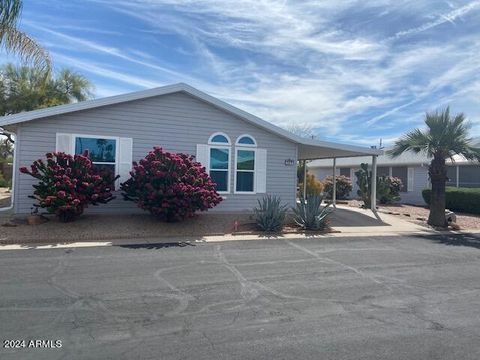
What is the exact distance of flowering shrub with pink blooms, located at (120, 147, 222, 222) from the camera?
12.1 meters

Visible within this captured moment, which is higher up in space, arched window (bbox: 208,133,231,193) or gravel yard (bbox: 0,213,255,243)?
arched window (bbox: 208,133,231,193)

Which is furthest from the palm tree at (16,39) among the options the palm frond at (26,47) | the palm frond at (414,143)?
the palm frond at (414,143)

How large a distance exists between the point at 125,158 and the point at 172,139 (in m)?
1.73

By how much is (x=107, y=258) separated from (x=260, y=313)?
4402 mm

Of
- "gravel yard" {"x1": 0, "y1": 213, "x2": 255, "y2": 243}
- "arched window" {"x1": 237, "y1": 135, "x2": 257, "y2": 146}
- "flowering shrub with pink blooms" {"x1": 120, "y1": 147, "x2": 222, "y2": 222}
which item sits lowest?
"gravel yard" {"x1": 0, "y1": 213, "x2": 255, "y2": 243}

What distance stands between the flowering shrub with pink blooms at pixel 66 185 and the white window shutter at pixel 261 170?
5.69 m

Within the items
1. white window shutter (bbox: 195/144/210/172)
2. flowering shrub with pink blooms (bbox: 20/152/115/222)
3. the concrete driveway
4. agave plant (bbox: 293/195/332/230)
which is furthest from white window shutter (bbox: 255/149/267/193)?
the concrete driveway

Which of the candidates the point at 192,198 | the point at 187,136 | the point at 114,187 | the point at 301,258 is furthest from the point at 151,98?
the point at 301,258

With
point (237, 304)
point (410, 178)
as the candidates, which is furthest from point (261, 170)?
point (410, 178)

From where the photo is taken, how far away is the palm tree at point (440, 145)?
15.7 m

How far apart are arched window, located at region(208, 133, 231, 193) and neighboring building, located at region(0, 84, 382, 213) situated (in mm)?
36

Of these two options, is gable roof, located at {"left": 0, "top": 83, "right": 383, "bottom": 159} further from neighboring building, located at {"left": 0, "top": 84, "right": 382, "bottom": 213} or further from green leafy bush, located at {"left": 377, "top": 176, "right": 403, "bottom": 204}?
green leafy bush, located at {"left": 377, "top": 176, "right": 403, "bottom": 204}

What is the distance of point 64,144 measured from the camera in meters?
13.4

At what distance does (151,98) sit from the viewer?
47.7 ft
